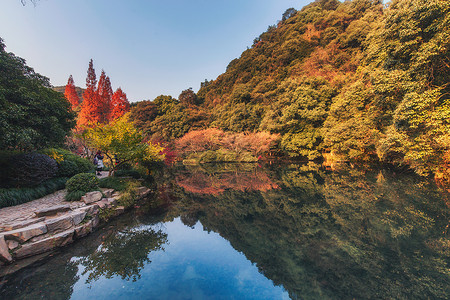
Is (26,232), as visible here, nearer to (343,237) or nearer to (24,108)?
(24,108)

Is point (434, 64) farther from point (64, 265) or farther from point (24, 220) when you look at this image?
point (24, 220)

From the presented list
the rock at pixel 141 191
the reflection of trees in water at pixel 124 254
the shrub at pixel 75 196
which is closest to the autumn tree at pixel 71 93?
the rock at pixel 141 191

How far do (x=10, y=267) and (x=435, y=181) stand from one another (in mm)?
17378

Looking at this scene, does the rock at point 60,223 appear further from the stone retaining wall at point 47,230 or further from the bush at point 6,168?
the bush at point 6,168

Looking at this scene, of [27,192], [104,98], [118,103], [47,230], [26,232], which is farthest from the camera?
[118,103]

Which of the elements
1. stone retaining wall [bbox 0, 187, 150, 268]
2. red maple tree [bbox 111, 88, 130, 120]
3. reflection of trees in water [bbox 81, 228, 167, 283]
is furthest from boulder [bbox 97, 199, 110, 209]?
red maple tree [bbox 111, 88, 130, 120]

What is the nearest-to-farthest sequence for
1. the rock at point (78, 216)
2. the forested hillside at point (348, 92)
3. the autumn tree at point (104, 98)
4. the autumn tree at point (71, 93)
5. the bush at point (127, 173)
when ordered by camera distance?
the rock at point (78, 216), the forested hillside at point (348, 92), the bush at point (127, 173), the autumn tree at point (104, 98), the autumn tree at point (71, 93)

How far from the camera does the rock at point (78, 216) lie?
4.81 meters

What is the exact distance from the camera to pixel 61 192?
22.7 ft

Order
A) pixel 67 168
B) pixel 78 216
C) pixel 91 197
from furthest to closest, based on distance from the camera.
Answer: pixel 67 168 < pixel 91 197 < pixel 78 216

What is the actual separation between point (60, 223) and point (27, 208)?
1934 millimetres

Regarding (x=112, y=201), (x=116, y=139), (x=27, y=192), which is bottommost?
(x=112, y=201)

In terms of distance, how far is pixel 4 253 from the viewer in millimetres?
3475

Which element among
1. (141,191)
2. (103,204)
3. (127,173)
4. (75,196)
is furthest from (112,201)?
(127,173)
